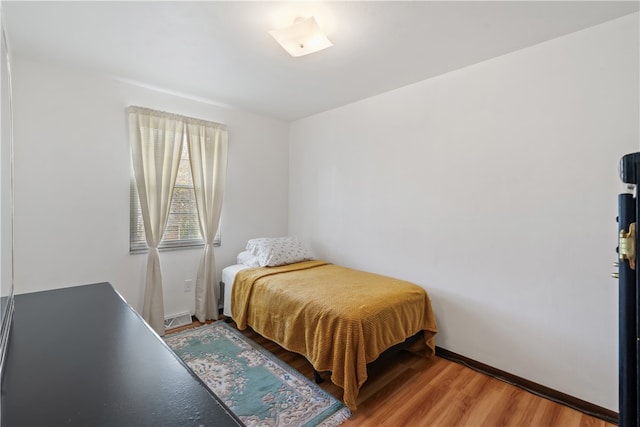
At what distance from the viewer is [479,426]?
171cm

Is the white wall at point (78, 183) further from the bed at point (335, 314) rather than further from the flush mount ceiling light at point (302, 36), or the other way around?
the flush mount ceiling light at point (302, 36)

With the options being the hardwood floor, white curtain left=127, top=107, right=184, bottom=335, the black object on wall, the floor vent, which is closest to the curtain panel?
white curtain left=127, top=107, right=184, bottom=335

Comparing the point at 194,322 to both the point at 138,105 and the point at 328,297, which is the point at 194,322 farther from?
the point at 138,105

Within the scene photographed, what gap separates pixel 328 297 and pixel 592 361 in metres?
1.75

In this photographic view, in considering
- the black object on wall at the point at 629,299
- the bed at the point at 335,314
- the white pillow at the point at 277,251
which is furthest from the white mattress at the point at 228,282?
the black object on wall at the point at 629,299

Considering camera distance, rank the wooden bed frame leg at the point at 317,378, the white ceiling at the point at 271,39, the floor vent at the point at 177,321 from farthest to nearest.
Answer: the floor vent at the point at 177,321 < the wooden bed frame leg at the point at 317,378 < the white ceiling at the point at 271,39

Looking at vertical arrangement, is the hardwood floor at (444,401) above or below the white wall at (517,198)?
below

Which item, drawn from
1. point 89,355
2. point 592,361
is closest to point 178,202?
point 89,355

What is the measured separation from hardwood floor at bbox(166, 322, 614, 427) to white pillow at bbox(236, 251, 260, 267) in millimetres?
1139

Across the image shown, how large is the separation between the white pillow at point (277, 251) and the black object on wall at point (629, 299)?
8.69 feet

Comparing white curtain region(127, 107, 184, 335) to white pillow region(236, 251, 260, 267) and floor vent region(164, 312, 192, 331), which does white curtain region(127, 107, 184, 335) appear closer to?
floor vent region(164, 312, 192, 331)

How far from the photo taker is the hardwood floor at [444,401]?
176 centimetres

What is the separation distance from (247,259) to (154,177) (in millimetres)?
1285

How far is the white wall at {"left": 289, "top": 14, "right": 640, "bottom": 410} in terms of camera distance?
1807mm
